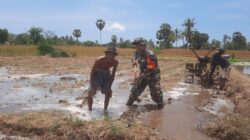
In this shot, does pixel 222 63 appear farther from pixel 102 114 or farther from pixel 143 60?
pixel 102 114

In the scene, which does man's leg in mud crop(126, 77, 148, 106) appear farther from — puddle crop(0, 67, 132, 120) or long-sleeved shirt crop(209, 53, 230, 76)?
long-sleeved shirt crop(209, 53, 230, 76)

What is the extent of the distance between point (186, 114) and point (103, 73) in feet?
8.64

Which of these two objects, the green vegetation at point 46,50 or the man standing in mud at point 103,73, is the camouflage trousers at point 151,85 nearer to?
the man standing in mud at point 103,73

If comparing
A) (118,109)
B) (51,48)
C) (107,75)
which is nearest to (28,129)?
(107,75)

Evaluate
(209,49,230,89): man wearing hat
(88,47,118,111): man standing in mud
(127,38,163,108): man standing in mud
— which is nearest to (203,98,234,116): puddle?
(127,38,163,108): man standing in mud

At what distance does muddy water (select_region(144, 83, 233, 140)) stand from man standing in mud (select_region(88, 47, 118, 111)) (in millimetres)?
1299

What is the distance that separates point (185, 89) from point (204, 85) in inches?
67.6

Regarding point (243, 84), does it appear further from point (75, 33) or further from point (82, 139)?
point (75, 33)

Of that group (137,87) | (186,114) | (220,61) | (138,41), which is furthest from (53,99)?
(220,61)

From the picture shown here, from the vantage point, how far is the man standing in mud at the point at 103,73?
1028cm

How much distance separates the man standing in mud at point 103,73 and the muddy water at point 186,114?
1.30m

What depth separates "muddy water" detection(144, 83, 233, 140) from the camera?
9.18 m

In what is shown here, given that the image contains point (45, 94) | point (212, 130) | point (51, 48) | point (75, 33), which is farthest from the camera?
point (75, 33)

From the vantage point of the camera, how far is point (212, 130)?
911 centimetres
